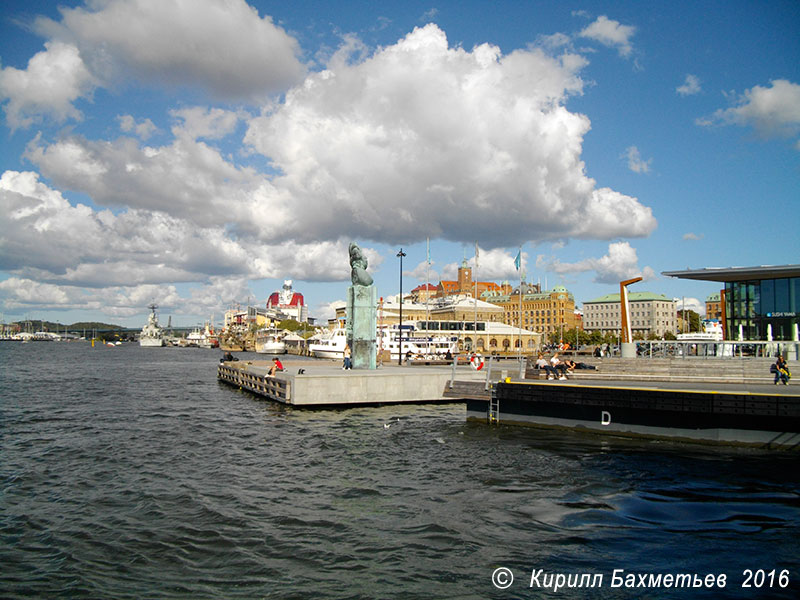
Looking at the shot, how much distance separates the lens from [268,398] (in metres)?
41.0

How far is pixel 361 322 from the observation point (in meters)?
45.6

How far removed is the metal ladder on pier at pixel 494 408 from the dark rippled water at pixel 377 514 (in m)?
1.75

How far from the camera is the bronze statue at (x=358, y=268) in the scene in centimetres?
4597

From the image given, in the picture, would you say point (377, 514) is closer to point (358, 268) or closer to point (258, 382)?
point (258, 382)

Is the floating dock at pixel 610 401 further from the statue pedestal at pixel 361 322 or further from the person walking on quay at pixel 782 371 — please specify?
the statue pedestal at pixel 361 322

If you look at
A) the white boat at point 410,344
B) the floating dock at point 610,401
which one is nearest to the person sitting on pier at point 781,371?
the floating dock at point 610,401

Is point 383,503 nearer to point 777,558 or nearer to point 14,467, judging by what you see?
point 777,558

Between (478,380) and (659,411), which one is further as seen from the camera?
(478,380)

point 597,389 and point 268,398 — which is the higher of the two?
point 597,389

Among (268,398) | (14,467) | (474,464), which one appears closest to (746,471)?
(474,464)

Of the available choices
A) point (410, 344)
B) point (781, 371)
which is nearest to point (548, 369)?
point (781, 371)

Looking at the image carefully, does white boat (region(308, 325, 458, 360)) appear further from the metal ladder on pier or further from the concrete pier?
the metal ladder on pier

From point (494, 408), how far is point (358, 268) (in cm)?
2182

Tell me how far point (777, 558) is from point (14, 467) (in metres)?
22.9
